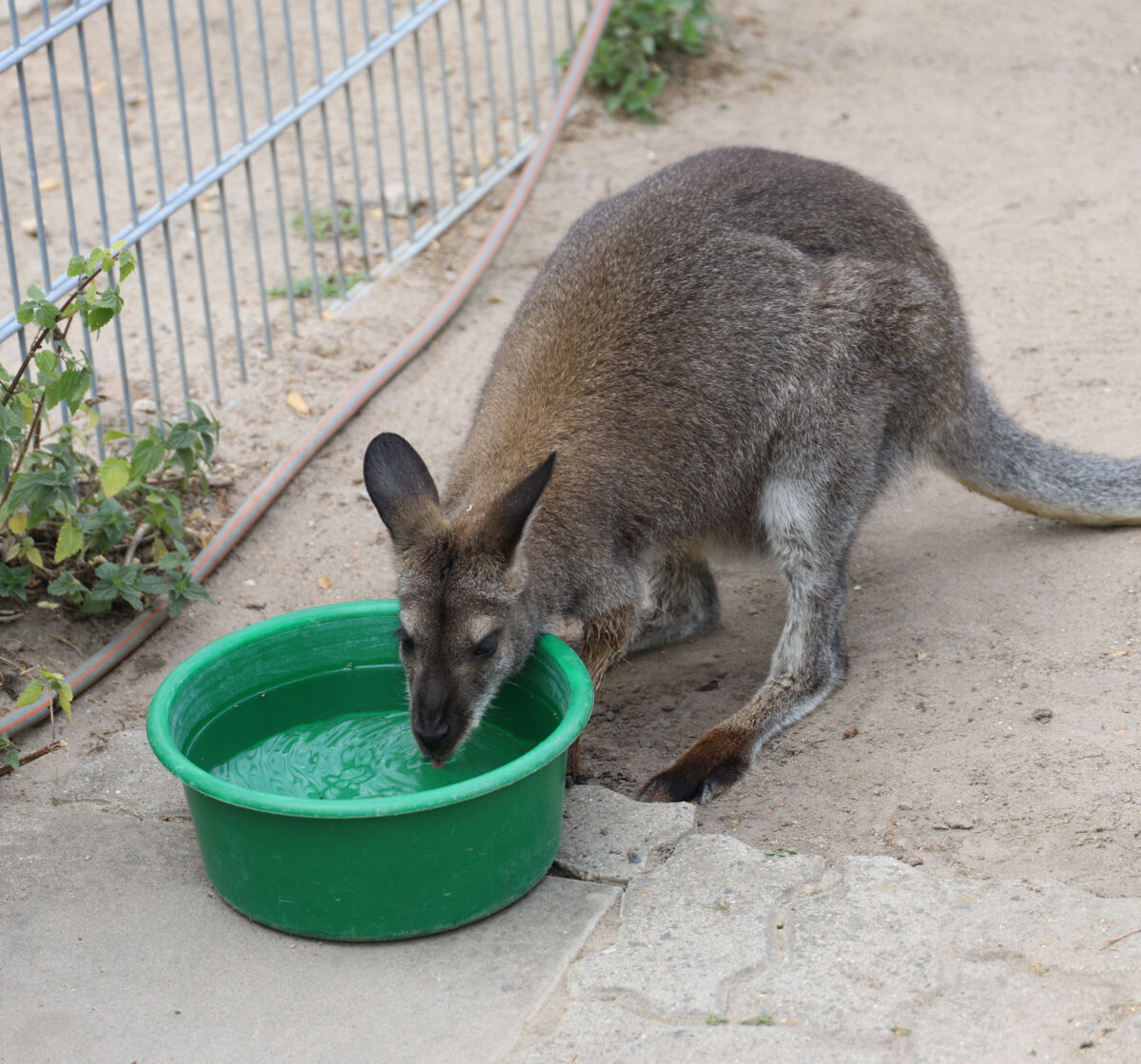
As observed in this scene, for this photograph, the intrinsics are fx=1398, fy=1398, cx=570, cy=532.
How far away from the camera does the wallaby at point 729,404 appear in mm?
3725

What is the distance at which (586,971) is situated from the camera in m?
2.88

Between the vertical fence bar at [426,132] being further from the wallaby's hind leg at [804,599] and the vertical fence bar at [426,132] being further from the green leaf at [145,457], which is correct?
the wallaby's hind leg at [804,599]

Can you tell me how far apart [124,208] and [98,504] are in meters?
2.83

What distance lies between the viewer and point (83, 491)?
434 cm

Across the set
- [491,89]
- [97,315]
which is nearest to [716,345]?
[97,315]

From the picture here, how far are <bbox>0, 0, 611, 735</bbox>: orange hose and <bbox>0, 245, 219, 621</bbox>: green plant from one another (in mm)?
110

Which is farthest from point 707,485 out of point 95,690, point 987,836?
point 95,690

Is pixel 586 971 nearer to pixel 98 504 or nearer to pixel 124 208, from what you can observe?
pixel 98 504

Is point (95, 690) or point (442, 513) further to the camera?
point (95, 690)

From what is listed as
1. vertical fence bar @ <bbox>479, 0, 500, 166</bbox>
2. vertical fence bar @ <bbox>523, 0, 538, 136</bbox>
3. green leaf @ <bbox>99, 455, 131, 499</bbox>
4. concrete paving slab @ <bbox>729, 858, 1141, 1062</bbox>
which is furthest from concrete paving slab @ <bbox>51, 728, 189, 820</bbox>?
vertical fence bar @ <bbox>523, 0, 538, 136</bbox>

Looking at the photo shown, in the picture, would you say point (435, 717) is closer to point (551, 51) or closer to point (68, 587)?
point (68, 587)

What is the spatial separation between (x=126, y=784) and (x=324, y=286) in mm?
2978

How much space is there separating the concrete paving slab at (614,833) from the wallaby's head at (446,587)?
0.41m

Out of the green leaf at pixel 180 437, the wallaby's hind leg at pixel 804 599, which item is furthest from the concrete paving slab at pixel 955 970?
the green leaf at pixel 180 437
